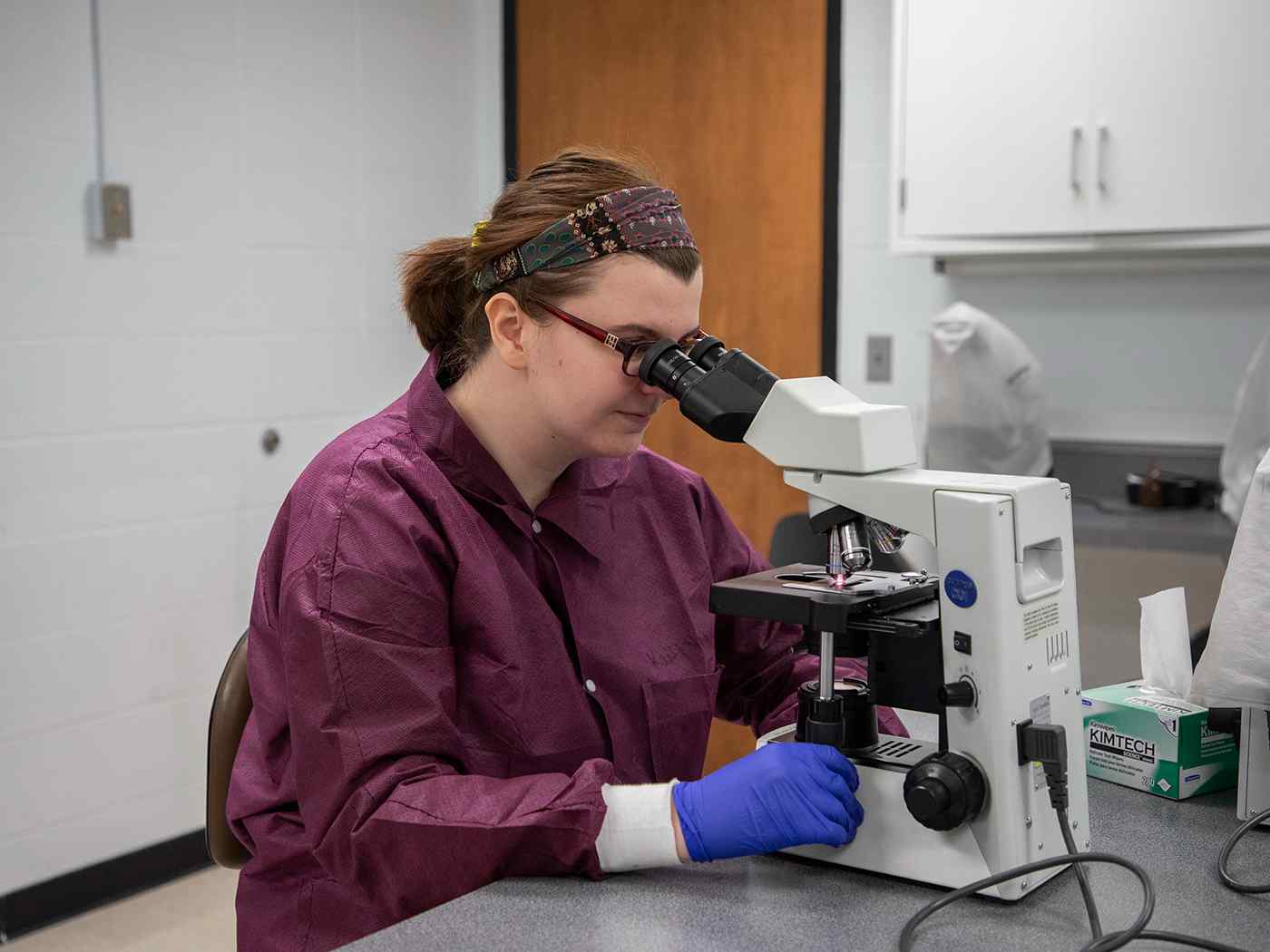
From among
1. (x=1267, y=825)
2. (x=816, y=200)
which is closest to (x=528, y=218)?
(x=1267, y=825)

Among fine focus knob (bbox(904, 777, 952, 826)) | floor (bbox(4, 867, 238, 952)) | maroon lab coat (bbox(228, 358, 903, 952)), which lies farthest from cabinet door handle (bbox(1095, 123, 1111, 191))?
floor (bbox(4, 867, 238, 952))

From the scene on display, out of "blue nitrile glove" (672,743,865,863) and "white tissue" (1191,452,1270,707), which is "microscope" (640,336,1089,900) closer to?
"blue nitrile glove" (672,743,865,863)

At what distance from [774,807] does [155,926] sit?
207cm

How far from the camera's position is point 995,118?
2717 millimetres

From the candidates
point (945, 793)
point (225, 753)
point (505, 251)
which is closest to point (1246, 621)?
point (945, 793)

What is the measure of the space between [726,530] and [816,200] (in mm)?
1846

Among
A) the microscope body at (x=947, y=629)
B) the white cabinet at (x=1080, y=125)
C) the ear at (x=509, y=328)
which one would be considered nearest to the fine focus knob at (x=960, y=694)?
the microscope body at (x=947, y=629)

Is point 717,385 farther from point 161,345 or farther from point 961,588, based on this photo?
point 161,345

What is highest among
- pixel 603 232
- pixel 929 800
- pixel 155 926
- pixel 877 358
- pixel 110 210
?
pixel 110 210

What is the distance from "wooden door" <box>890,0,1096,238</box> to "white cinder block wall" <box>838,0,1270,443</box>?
33 cm

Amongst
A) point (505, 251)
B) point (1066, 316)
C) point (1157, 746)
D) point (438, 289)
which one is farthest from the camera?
point (1066, 316)

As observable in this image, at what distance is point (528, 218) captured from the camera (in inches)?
53.5

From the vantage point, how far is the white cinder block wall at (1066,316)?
288 cm

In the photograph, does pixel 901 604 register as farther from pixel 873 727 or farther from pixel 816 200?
pixel 816 200
